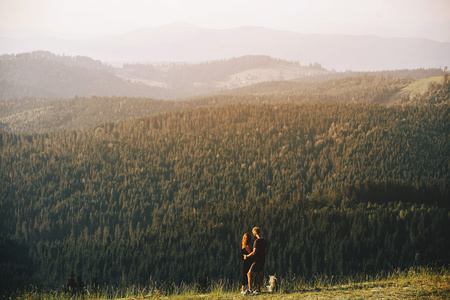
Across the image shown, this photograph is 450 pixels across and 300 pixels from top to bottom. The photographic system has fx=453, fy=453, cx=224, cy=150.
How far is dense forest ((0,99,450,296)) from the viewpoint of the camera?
92.2 meters

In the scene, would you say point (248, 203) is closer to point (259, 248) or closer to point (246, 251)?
point (246, 251)

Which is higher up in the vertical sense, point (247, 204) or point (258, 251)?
point (258, 251)

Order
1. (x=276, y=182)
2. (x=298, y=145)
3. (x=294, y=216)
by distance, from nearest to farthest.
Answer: (x=294, y=216) < (x=276, y=182) < (x=298, y=145)

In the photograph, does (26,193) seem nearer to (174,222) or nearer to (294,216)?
(174,222)

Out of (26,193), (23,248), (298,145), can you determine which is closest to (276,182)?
(298,145)

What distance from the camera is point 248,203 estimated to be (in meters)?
128

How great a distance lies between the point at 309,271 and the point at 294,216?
2219 centimetres

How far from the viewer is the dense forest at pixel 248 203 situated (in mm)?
92188

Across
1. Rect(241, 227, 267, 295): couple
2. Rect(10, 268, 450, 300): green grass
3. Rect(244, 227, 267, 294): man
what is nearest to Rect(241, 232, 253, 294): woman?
Rect(241, 227, 267, 295): couple

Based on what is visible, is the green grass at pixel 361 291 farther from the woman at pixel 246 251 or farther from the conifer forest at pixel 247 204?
the conifer forest at pixel 247 204

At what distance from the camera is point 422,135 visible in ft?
520

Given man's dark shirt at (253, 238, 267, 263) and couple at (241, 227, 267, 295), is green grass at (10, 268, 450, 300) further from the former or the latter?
man's dark shirt at (253, 238, 267, 263)

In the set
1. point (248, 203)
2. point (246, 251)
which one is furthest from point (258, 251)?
point (248, 203)

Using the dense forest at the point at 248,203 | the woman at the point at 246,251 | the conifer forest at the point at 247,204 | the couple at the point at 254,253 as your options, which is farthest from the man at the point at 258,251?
the dense forest at the point at 248,203
